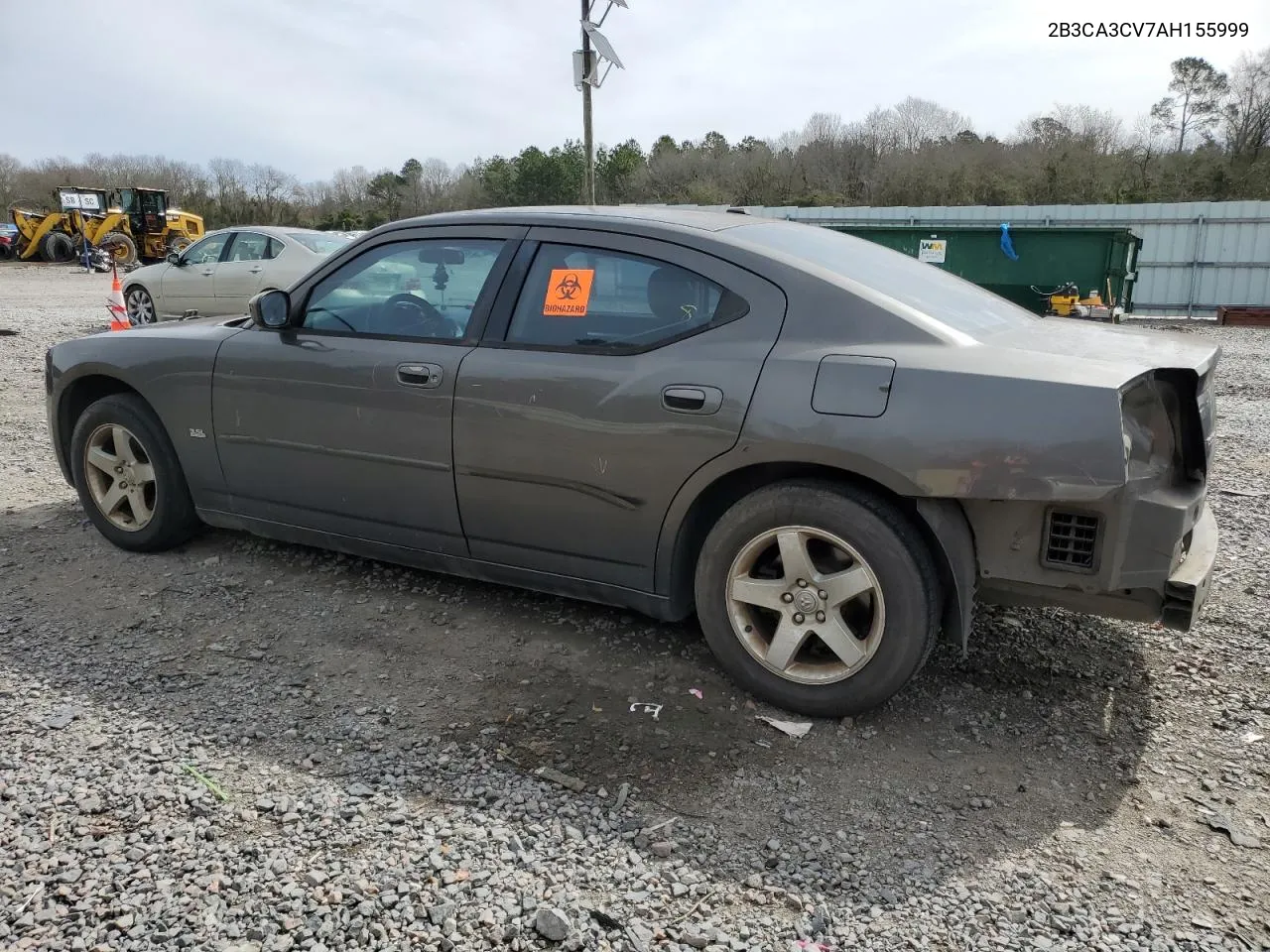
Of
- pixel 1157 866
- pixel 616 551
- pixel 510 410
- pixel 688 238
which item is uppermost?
pixel 688 238

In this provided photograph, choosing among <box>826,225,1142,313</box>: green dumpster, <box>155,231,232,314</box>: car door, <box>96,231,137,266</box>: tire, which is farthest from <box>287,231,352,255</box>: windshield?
<box>96,231,137,266</box>: tire

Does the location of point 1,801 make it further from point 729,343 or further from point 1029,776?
point 1029,776

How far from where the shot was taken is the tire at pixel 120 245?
103 ft

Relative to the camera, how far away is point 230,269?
13.3 m

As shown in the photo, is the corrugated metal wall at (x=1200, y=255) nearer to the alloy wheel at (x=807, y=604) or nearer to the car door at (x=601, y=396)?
the car door at (x=601, y=396)

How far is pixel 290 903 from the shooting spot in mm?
2205

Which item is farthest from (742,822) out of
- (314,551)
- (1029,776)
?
(314,551)

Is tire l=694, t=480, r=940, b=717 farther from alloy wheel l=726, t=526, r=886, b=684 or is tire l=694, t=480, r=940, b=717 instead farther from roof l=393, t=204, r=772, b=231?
roof l=393, t=204, r=772, b=231

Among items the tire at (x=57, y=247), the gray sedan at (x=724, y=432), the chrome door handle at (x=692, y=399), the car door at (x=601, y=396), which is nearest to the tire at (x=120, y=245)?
the tire at (x=57, y=247)

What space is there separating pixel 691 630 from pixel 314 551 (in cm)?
198

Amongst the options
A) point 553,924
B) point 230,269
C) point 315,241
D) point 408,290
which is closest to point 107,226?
point 230,269

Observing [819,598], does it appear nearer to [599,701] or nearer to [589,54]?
[599,701]

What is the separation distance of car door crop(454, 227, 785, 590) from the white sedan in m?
10.3

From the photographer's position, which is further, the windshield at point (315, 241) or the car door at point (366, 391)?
the windshield at point (315, 241)
